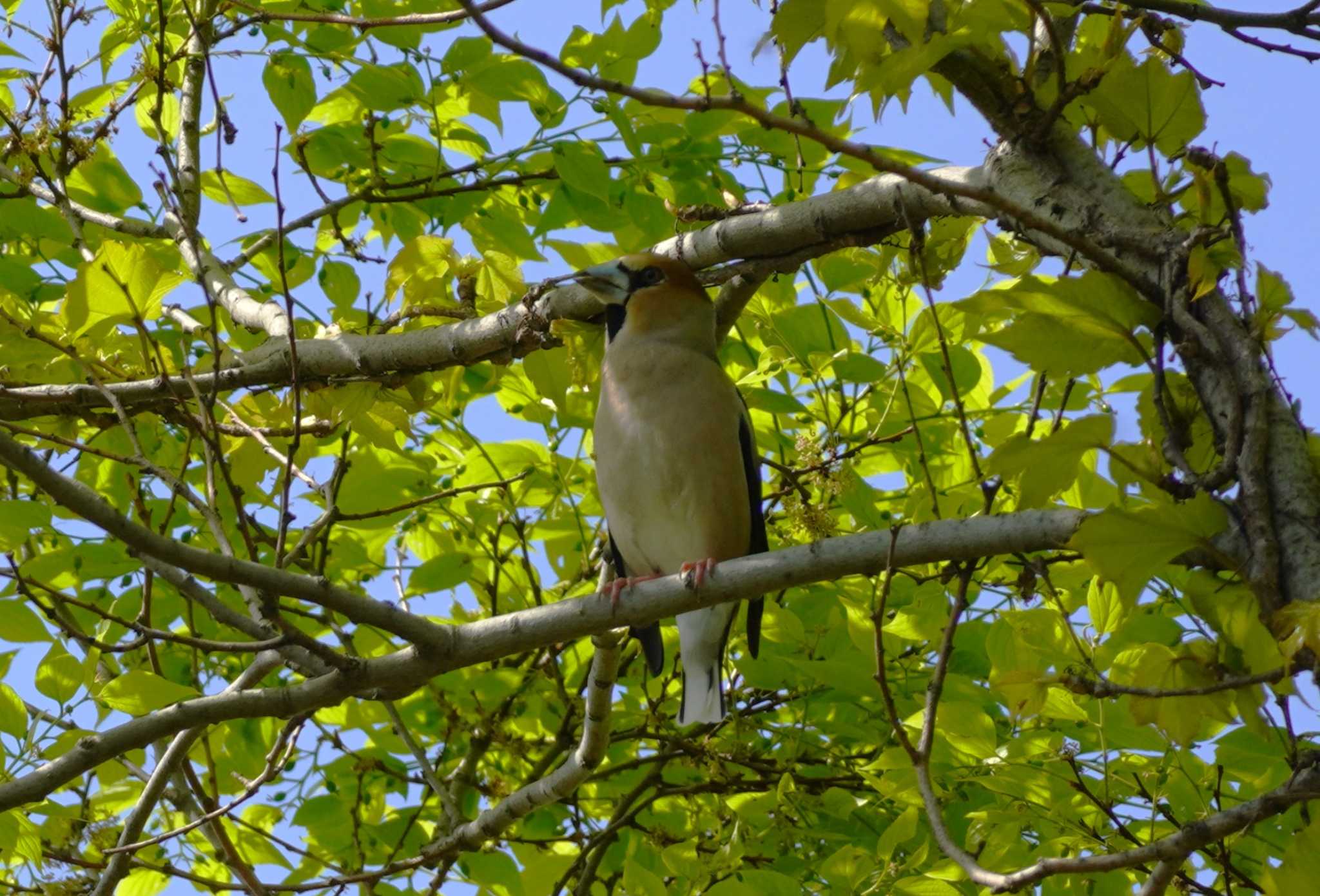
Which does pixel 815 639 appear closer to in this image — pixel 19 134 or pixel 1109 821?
pixel 1109 821

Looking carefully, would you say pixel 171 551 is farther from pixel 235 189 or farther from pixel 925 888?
pixel 235 189

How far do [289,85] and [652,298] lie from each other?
1.36 metres

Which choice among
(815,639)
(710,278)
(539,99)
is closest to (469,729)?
(815,639)

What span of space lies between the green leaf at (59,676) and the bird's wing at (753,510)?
1.98 meters

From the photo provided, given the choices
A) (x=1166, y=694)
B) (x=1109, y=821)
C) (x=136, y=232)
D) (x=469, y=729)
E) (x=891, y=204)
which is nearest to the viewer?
(x=1166, y=694)

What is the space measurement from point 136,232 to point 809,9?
294cm

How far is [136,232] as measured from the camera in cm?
463

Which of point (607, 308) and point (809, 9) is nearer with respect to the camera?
point (809, 9)

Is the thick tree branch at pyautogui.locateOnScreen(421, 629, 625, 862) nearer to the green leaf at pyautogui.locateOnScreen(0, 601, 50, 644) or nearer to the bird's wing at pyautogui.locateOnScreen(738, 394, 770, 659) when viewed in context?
the bird's wing at pyautogui.locateOnScreen(738, 394, 770, 659)

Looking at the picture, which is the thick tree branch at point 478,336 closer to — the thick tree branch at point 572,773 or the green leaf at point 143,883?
the thick tree branch at point 572,773

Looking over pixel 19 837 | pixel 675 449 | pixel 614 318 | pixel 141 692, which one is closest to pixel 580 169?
pixel 614 318

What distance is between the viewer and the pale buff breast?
4.36m

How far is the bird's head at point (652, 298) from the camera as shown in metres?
4.23

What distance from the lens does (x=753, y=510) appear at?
459 cm
